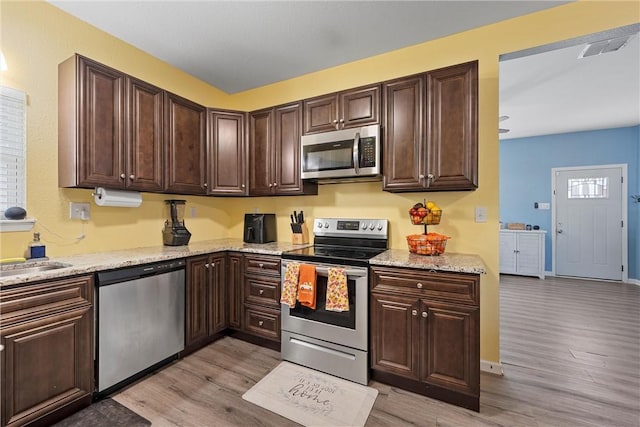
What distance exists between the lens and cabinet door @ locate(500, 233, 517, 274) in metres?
5.49

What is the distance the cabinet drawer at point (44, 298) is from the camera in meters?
1.42

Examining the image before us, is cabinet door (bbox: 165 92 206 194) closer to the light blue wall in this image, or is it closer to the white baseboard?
the white baseboard

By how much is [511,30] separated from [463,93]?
2.38 ft

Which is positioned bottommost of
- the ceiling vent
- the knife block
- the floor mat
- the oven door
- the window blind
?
the floor mat

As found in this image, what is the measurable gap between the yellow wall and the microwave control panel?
423 millimetres

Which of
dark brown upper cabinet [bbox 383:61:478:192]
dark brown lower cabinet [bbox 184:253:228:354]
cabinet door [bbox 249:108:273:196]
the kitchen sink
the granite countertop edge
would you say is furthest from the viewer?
cabinet door [bbox 249:108:273:196]

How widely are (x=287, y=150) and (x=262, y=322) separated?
5.49ft

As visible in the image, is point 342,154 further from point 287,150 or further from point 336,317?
point 336,317

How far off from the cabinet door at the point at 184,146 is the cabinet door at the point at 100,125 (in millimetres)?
401

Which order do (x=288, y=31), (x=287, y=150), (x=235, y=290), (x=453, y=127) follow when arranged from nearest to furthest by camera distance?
(x=453, y=127)
(x=288, y=31)
(x=235, y=290)
(x=287, y=150)

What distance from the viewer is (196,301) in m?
2.45

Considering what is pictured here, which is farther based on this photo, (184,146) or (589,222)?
(589,222)

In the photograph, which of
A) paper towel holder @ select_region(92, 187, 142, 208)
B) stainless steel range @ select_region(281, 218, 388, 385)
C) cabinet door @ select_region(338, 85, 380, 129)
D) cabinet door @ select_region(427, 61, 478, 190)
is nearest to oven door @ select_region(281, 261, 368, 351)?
stainless steel range @ select_region(281, 218, 388, 385)

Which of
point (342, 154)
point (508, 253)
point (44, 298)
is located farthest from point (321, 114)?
point (508, 253)
